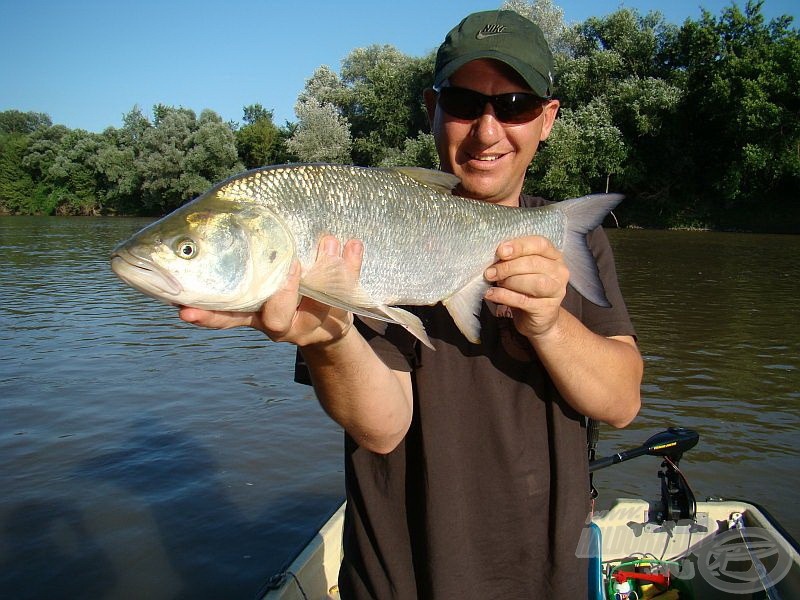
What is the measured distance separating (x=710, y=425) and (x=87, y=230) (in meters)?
36.1

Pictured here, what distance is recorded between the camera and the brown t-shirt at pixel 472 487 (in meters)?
1.87

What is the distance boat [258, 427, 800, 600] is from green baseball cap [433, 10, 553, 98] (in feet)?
6.40

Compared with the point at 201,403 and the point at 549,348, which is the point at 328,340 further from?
the point at 201,403

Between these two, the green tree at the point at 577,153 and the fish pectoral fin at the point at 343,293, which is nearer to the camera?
the fish pectoral fin at the point at 343,293

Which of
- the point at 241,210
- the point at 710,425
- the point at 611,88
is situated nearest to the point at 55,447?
the point at 241,210

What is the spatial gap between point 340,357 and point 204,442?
5.33 m

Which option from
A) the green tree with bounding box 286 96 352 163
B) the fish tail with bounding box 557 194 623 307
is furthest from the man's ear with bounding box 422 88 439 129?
the green tree with bounding box 286 96 352 163

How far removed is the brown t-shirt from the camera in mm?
1873

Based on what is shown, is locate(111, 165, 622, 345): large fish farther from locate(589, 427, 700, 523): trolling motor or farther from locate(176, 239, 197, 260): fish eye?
locate(589, 427, 700, 523): trolling motor

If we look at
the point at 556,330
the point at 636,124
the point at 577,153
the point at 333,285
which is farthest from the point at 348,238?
the point at 636,124

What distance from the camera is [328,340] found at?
5.77 feet

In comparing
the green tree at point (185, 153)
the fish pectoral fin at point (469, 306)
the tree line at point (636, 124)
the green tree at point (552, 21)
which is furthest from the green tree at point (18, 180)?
the fish pectoral fin at point (469, 306)

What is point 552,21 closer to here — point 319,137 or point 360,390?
point 319,137

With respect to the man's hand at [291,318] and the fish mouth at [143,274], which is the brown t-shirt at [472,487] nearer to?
the man's hand at [291,318]
